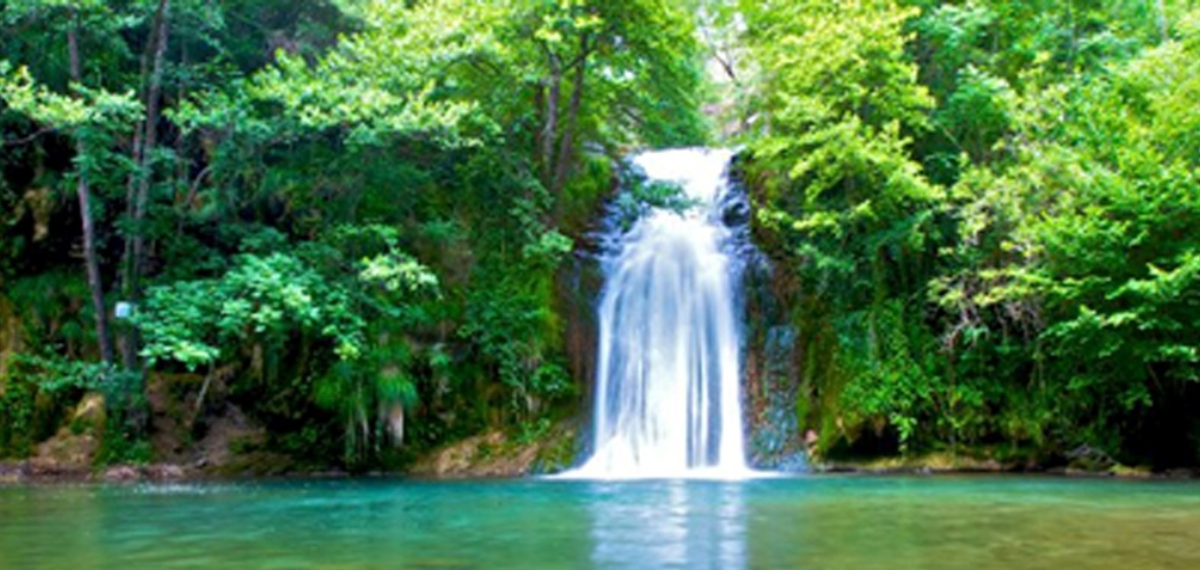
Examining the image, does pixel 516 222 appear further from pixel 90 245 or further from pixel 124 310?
pixel 90 245

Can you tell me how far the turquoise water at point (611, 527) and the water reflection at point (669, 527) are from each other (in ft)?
0.07

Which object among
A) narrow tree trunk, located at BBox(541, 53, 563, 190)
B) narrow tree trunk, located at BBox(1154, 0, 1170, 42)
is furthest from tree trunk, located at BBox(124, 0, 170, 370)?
narrow tree trunk, located at BBox(1154, 0, 1170, 42)

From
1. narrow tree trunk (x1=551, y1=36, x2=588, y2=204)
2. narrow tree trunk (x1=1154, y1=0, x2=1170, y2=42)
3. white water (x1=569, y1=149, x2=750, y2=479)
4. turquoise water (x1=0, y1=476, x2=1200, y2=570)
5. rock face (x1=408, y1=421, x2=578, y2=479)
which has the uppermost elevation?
narrow tree trunk (x1=1154, y1=0, x2=1170, y2=42)

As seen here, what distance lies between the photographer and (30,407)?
48.3ft

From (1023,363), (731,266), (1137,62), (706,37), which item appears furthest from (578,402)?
(706,37)

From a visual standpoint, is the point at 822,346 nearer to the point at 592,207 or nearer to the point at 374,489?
the point at 592,207

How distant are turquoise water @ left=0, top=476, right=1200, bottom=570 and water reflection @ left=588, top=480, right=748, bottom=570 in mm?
22

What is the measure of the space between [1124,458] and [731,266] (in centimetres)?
736

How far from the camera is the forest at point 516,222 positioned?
44.0 ft

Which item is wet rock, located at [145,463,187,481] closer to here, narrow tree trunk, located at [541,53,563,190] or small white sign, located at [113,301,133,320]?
small white sign, located at [113,301,133,320]

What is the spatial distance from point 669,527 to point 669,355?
9504 millimetres

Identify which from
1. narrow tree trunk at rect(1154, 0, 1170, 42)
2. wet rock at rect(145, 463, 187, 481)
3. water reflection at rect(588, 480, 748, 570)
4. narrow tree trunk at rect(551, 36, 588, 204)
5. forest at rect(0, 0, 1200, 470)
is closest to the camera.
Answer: water reflection at rect(588, 480, 748, 570)

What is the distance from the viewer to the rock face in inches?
585

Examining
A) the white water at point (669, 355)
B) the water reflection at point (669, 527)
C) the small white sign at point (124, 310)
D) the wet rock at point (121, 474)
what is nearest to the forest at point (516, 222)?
the small white sign at point (124, 310)
